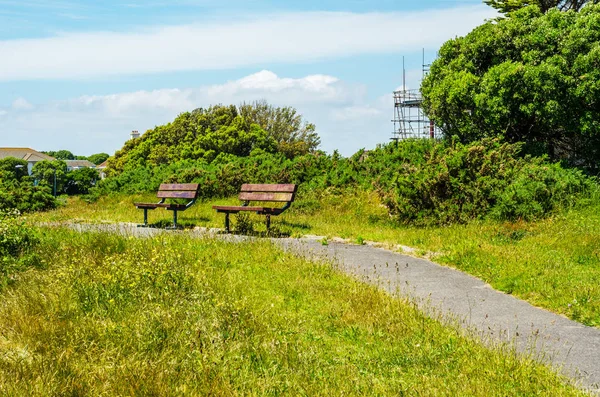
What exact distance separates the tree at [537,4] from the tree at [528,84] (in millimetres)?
7527

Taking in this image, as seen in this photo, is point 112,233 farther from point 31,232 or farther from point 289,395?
point 289,395

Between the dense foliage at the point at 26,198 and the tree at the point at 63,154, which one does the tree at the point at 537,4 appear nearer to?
the dense foliage at the point at 26,198

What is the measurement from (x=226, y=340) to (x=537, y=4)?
27332 mm

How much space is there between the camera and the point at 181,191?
53.8 ft

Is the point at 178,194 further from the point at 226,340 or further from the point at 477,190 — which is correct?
the point at 226,340

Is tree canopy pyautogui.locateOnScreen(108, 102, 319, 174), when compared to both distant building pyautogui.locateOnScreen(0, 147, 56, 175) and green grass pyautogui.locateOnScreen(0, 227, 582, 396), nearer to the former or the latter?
green grass pyautogui.locateOnScreen(0, 227, 582, 396)

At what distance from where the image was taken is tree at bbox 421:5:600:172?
17.2 meters

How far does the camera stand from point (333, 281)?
27.5 feet

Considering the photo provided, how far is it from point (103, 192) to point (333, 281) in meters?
17.8

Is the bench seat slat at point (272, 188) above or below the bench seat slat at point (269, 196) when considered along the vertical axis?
above

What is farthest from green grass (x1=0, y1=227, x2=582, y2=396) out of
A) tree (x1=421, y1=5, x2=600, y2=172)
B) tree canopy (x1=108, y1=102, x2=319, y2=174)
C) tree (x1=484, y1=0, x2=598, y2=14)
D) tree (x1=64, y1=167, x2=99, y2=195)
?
tree (x1=64, y1=167, x2=99, y2=195)

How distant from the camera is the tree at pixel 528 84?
1725cm

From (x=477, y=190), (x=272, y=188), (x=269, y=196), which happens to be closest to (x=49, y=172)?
(x=272, y=188)

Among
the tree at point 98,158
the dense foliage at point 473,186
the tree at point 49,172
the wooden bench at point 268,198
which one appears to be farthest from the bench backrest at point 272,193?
the tree at point 98,158
